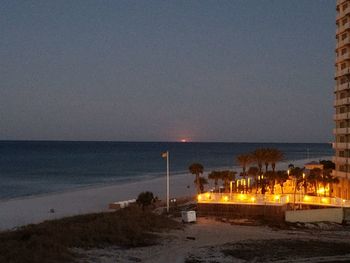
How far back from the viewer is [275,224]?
113ft

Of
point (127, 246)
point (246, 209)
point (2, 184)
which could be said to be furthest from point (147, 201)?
point (2, 184)

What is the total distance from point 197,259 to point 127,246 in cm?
415

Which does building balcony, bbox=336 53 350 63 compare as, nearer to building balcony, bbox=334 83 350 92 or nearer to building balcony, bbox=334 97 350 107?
building balcony, bbox=334 83 350 92

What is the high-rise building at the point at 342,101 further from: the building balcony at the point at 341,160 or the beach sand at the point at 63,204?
the beach sand at the point at 63,204

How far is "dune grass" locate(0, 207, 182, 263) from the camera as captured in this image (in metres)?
21.8

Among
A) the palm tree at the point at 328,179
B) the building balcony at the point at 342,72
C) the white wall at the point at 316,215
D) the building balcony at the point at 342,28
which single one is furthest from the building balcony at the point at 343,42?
the white wall at the point at 316,215

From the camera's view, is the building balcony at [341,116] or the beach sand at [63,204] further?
the building balcony at [341,116]

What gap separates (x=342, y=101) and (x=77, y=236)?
3144 cm

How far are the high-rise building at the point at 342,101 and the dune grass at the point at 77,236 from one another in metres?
21.4

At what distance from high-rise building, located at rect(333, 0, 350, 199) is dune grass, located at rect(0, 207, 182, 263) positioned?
2145 cm

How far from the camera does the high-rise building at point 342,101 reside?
48.4 metres

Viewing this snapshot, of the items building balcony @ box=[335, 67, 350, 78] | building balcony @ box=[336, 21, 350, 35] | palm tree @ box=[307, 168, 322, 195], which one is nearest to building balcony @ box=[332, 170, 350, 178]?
palm tree @ box=[307, 168, 322, 195]

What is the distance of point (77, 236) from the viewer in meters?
26.2

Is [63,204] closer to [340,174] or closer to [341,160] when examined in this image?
[340,174]
